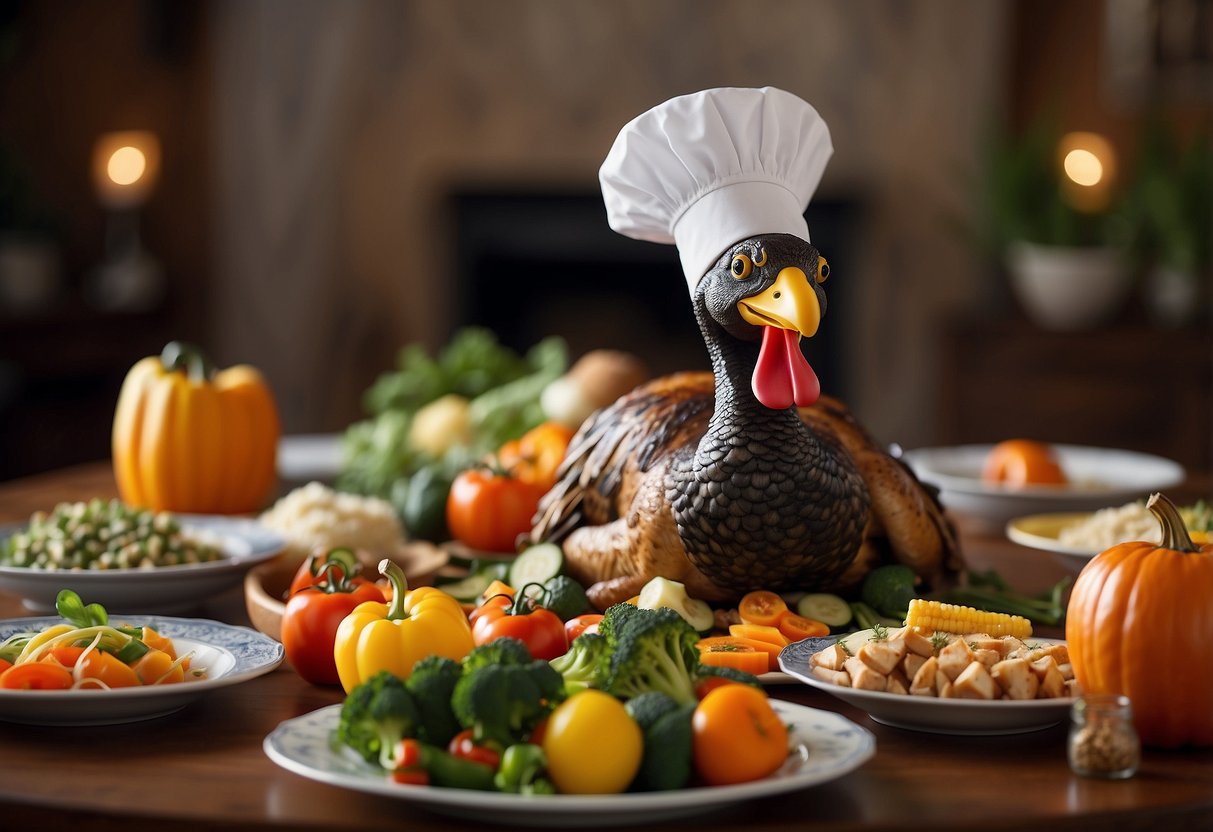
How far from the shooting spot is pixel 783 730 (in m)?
1.16

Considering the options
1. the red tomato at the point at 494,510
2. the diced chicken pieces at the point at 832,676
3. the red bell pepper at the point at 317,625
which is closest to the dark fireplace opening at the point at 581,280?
the red tomato at the point at 494,510

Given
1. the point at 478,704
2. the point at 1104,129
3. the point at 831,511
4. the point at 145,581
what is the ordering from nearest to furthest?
the point at 478,704
the point at 831,511
the point at 145,581
the point at 1104,129

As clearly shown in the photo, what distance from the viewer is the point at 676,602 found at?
61.3 inches

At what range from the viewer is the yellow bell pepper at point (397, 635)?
4.45 ft

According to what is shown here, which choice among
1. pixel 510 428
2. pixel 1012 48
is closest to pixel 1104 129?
pixel 1012 48

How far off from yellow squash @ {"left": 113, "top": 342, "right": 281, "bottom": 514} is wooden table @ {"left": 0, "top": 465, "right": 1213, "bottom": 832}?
1163 millimetres

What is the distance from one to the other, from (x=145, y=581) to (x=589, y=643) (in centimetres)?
81

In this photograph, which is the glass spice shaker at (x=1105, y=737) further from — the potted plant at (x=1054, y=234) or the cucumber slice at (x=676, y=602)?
the potted plant at (x=1054, y=234)

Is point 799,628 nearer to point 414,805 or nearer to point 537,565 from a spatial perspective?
point 537,565

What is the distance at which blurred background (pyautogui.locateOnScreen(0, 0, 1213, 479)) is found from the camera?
5465 mm

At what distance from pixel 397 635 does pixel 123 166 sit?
4719 mm

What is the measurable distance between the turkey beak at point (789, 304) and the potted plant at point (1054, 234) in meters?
4.21

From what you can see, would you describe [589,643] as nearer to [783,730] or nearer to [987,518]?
[783,730]

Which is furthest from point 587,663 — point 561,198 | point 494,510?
point 561,198
